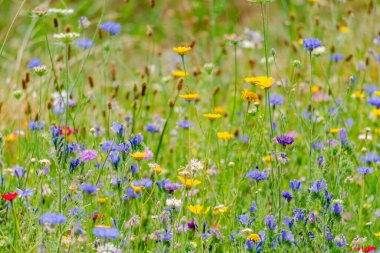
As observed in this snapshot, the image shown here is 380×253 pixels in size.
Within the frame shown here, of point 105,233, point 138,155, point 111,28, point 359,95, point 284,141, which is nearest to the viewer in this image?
point 105,233

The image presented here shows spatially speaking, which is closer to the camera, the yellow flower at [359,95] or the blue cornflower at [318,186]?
the blue cornflower at [318,186]

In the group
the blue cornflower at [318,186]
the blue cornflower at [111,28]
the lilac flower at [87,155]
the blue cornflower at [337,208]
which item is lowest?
the blue cornflower at [337,208]

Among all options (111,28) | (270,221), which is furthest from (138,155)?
(111,28)

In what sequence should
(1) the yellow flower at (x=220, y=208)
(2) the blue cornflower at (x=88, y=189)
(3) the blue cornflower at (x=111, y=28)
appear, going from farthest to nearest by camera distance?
(3) the blue cornflower at (x=111, y=28) < (1) the yellow flower at (x=220, y=208) < (2) the blue cornflower at (x=88, y=189)

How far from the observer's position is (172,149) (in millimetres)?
3445

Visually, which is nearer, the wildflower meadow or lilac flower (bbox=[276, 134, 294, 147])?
the wildflower meadow

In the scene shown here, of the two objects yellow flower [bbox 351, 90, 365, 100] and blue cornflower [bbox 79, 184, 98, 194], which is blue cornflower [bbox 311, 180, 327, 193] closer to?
blue cornflower [bbox 79, 184, 98, 194]

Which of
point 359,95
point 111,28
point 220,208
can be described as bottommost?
Result: point 220,208

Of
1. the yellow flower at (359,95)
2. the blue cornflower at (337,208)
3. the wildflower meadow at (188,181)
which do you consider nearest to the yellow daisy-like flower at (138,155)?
the wildflower meadow at (188,181)

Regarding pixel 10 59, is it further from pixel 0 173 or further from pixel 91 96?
pixel 0 173

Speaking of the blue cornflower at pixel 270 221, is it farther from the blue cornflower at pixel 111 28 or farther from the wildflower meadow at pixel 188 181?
the blue cornflower at pixel 111 28

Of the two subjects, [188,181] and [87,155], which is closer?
[87,155]

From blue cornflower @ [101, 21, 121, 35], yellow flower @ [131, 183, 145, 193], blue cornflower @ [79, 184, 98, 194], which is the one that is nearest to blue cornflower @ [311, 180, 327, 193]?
yellow flower @ [131, 183, 145, 193]

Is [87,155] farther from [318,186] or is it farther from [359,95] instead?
[359,95]
